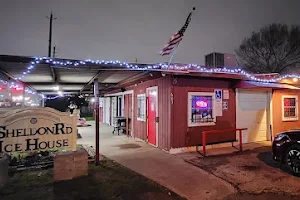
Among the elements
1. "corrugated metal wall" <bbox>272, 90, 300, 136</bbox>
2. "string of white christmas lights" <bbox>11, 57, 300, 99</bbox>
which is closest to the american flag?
"string of white christmas lights" <bbox>11, 57, 300, 99</bbox>

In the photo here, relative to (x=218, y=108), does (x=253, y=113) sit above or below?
below

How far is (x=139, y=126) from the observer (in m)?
10.6

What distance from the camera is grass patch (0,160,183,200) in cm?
428

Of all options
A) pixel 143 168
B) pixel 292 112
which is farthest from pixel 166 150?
pixel 292 112

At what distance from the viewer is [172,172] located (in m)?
5.71

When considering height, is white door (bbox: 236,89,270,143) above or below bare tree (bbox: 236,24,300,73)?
below

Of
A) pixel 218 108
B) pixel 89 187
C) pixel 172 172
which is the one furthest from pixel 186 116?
pixel 89 187

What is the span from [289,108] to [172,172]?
8121 millimetres

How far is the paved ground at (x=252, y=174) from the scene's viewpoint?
177 inches

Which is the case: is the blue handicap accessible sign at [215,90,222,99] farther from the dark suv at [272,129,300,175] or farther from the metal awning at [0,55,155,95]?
the dark suv at [272,129,300,175]

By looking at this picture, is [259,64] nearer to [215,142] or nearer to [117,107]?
[117,107]

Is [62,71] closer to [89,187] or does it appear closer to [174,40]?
[174,40]

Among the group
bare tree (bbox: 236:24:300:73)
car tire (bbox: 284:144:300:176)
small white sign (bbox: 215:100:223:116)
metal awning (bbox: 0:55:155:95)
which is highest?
bare tree (bbox: 236:24:300:73)

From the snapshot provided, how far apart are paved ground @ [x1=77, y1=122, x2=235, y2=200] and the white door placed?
3.99 metres
